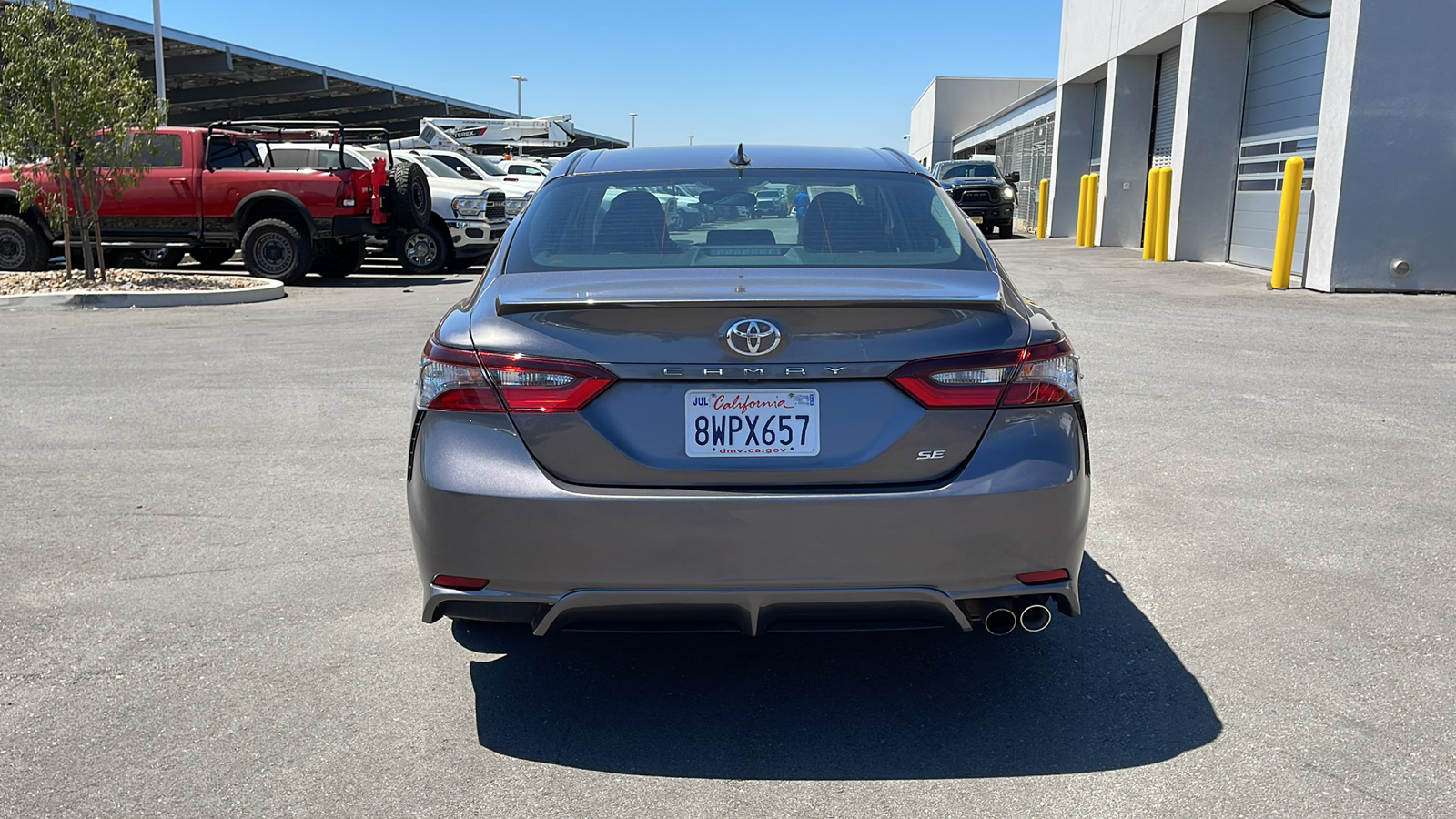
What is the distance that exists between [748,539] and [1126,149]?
84.9 ft

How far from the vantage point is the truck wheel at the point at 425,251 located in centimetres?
1867

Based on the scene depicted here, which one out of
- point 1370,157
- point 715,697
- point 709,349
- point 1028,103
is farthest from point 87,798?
point 1028,103

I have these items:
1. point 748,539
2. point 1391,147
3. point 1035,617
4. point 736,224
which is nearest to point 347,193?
point 1391,147

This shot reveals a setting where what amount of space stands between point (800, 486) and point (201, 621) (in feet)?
7.31

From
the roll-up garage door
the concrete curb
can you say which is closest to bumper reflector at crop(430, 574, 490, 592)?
the concrete curb

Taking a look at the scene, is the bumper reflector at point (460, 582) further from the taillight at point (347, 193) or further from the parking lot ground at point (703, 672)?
the taillight at point (347, 193)

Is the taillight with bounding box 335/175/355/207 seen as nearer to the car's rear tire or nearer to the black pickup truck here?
the car's rear tire

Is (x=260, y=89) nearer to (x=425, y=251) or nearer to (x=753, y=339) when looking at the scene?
(x=425, y=251)

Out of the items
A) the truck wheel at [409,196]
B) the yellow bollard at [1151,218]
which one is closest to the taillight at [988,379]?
the truck wheel at [409,196]

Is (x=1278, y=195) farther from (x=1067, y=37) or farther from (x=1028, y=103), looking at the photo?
(x=1028, y=103)

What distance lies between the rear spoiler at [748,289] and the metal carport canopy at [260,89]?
37496mm

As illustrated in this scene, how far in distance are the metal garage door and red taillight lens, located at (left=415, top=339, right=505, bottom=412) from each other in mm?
16052

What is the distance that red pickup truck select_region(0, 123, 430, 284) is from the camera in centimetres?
1623

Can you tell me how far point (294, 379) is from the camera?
8.97 m
